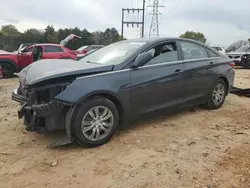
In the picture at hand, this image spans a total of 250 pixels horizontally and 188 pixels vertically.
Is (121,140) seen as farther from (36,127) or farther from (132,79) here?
(36,127)

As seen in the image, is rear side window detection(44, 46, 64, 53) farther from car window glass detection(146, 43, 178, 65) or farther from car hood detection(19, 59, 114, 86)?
car window glass detection(146, 43, 178, 65)

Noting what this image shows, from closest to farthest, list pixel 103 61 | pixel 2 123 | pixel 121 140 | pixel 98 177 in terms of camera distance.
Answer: pixel 98 177
pixel 121 140
pixel 103 61
pixel 2 123

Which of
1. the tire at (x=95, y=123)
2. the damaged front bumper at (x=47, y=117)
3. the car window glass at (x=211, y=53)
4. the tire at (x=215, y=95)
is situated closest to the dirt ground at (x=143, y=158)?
the tire at (x=95, y=123)

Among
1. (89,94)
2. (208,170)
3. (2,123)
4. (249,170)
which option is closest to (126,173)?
(208,170)

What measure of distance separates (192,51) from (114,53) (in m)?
1.52

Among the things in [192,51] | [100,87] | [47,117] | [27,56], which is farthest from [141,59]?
[27,56]

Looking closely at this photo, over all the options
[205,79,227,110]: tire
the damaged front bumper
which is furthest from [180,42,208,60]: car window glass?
the damaged front bumper

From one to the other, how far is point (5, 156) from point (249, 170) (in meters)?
2.97

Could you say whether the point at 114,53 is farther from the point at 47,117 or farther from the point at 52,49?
the point at 52,49

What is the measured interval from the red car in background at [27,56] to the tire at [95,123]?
8.44m

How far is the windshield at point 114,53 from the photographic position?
442 centimetres

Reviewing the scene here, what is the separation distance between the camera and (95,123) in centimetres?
385

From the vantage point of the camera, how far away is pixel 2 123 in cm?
491

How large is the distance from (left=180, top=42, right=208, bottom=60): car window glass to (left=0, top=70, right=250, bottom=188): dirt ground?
118 centimetres
